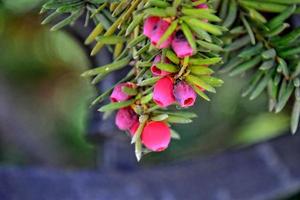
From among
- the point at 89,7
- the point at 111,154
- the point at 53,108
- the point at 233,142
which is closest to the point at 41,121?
the point at 53,108

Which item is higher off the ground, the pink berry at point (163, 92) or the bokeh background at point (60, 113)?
the pink berry at point (163, 92)

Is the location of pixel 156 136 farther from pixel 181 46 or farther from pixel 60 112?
pixel 60 112

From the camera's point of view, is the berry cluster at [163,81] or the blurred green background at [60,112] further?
the blurred green background at [60,112]

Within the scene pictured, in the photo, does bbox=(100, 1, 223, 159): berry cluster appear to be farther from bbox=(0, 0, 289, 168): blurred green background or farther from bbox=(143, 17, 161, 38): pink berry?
bbox=(0, 0, 289, 168): blurred green background

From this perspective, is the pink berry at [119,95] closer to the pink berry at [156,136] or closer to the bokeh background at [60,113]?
the pink berry at [156,136]

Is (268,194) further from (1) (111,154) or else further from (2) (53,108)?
(2) (53,108)

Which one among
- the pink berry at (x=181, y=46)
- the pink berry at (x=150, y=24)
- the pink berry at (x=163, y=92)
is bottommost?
the pink berry at (x=163, y=92)

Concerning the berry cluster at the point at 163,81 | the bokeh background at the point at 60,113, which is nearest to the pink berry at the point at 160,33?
the berry cluster at the point at 163,81
